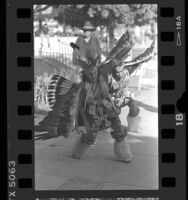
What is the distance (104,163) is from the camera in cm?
489

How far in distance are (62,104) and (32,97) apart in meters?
0.43

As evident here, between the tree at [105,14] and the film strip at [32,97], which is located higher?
the tree at [105,14]

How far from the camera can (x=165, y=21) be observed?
4.48 metres

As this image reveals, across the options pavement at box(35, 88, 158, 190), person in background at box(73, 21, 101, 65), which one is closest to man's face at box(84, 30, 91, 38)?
person in background at box(73, 21, 101, 65)

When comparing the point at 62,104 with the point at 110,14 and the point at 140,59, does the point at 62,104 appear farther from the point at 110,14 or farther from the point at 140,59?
the point at 110,14

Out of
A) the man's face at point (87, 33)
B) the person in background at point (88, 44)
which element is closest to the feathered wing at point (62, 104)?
the person in background at point (88, 44)

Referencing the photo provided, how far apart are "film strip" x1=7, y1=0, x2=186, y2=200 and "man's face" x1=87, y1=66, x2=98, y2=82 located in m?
0.62

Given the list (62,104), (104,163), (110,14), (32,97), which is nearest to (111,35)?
(110,14)

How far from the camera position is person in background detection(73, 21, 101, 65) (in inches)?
187

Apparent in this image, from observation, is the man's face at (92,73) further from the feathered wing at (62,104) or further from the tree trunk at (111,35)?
the tree trunk at (111,35)

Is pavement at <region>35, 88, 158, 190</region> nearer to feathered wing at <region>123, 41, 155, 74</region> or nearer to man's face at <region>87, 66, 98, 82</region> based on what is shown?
feathered wing at <region>123, 41, 155, 74</region>

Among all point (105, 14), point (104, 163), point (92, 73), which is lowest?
point (104, 163)

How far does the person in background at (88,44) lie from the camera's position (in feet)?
15.5

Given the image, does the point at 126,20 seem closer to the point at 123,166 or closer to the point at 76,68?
the point at 76,68
